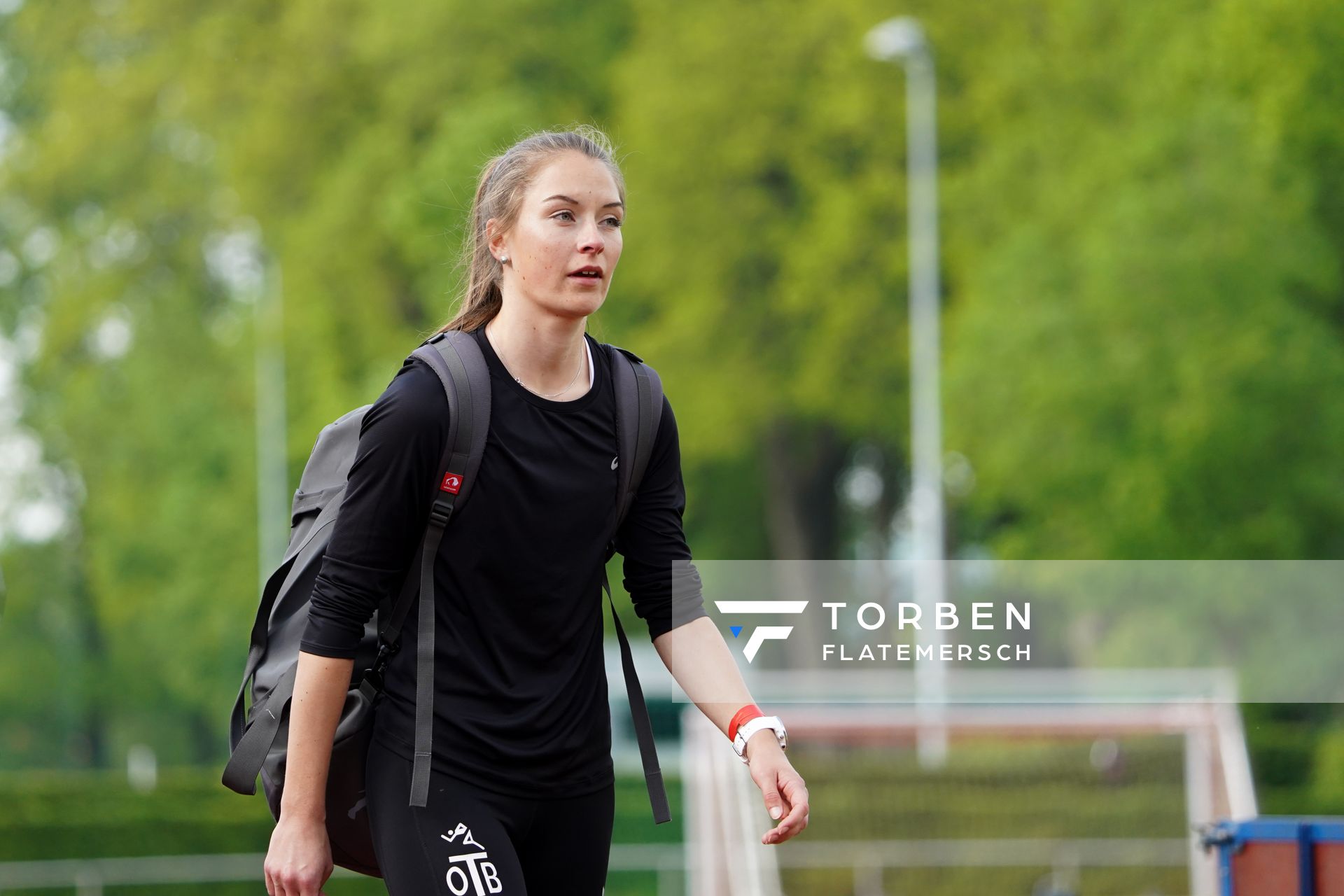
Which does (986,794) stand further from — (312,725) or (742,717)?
(312,725)

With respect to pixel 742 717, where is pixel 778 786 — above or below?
below

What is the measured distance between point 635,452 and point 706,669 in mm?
454

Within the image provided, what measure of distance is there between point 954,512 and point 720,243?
210 inches

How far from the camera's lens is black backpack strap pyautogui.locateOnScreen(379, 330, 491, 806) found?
337cm

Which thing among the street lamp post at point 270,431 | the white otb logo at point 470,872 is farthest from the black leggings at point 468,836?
the street lamp post at point 270,431

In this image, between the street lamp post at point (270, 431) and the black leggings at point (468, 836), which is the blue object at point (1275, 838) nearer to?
the black leggings at point (468, 836)

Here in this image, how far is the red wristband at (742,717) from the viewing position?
146 inches

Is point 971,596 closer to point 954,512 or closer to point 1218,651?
point 1218,651

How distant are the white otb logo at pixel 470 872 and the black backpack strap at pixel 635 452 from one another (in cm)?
34

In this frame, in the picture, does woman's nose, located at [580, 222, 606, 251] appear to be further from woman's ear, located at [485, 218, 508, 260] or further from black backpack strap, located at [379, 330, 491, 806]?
black backpack strap, located at [379, 330, 491, 806]

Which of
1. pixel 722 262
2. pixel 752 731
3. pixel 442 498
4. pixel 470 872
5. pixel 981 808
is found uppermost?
pixel 722 262

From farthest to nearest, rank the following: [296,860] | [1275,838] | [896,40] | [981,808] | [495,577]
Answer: [896,40] < [981,808] < [1275,838] < [495,577] < [296,860]

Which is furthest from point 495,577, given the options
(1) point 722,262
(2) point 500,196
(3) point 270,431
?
(3) point 270,431

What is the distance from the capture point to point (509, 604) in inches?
135
